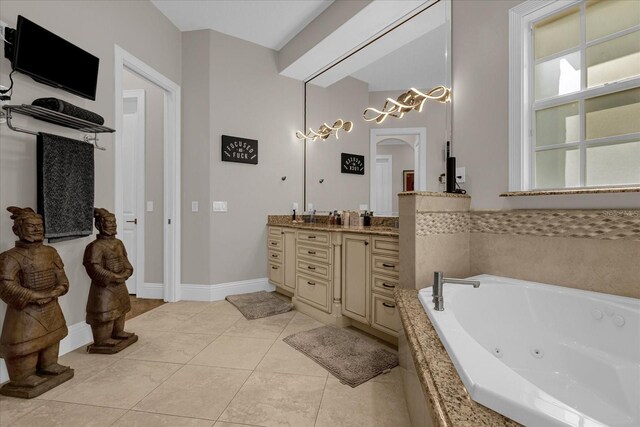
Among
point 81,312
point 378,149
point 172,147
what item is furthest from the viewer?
point 172,147

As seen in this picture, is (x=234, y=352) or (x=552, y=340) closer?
(x=552, y=340)

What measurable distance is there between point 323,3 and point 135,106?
7.99 feet

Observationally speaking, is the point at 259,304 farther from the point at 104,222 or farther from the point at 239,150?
the point at 239,150

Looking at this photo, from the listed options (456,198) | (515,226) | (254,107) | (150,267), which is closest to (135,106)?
(254,107)

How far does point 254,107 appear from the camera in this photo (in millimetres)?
3541

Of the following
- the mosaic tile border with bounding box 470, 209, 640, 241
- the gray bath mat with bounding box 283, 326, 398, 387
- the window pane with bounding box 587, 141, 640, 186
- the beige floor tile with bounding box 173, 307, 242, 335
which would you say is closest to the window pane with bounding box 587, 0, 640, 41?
the window pane with bounding box 587, 141, 640, 186

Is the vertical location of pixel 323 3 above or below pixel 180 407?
above

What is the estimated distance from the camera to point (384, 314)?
2119 millimetres

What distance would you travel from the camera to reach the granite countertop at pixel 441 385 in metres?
0.67

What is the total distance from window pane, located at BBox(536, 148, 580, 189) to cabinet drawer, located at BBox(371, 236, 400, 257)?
0.95m

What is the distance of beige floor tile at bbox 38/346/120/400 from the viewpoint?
1.63 metres

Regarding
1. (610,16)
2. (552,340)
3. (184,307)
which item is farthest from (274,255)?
(610,16)

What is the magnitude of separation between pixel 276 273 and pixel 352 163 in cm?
153

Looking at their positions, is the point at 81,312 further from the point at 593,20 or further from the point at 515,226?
the point at 593,20
